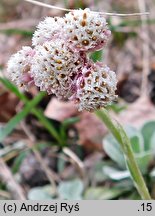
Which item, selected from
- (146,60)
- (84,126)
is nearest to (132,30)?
(146,60)

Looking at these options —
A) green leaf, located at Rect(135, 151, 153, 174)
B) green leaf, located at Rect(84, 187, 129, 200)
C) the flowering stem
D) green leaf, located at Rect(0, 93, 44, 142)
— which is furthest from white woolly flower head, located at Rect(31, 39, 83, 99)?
green leaf, located at Rect(0, 93, 44, 142)

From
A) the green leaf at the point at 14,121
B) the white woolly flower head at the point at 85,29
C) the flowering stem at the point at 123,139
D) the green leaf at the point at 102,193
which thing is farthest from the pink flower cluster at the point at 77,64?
the green leaf at the point at 14,121

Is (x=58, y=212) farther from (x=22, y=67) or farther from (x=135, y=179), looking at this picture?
(x=22, y=67)

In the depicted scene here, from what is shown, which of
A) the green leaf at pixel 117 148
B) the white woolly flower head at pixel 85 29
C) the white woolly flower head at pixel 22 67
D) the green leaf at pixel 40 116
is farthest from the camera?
the green leaf at pixel 40 116

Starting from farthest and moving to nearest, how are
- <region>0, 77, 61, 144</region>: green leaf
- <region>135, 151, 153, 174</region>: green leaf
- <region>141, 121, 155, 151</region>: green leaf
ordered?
1. <region>0, 77, 61, 144</region>: green leaf
2. <region>141, 121, 155, 151</region>: green leaf
3. <region>135, 151, 153, 174</region>: green leaf

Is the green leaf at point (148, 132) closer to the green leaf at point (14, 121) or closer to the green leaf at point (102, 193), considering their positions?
the green leaf at point (102, 193)

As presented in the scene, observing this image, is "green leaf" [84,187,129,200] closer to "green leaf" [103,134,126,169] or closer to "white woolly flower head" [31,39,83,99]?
"green leaf" [103,134,126,169]
